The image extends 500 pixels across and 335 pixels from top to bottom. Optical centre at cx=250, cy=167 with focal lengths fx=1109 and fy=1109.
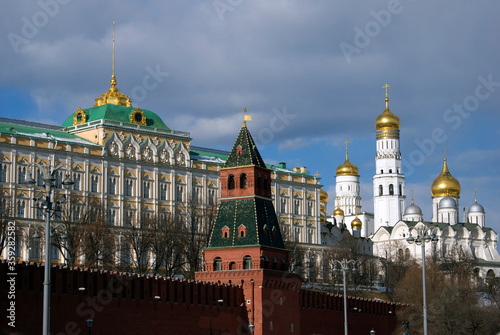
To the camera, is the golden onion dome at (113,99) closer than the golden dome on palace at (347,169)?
Yes

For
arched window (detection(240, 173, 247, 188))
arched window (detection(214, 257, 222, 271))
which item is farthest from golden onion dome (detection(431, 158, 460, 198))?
arched window (detection(214, 257, 222, 271))

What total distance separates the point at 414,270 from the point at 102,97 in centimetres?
3978

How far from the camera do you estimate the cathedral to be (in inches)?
6747

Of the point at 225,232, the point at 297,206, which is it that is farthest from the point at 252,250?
the point at 297,206

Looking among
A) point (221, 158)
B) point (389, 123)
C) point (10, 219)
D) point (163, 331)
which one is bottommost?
point (163, 331)

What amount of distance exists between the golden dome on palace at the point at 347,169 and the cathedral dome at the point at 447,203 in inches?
672

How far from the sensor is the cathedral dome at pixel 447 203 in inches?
7150

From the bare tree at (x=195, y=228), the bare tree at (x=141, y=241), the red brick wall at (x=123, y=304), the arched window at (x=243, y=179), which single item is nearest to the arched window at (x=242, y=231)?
the arched window at (x=243, y=179)

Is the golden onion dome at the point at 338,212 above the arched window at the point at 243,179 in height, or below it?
above

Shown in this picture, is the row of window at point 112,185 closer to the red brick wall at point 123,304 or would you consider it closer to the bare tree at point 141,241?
the bare tree at point 141,241

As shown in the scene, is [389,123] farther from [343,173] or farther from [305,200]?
[305,200]

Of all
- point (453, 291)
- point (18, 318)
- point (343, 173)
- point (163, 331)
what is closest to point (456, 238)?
point (343, 173)

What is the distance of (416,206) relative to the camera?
184m

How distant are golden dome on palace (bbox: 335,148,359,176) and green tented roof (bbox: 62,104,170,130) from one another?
235ft
